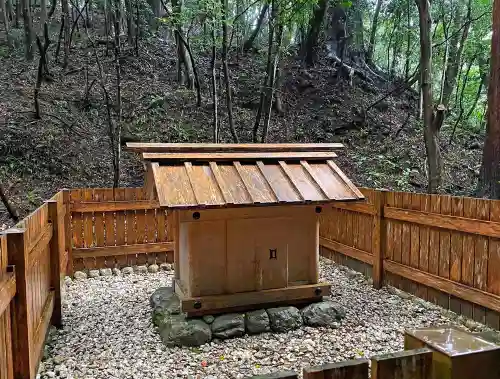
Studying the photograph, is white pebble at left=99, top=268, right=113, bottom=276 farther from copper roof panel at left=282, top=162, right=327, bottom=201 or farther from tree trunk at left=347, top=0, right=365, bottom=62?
tree trunk at left=347, top=0, right=365, bottom=62

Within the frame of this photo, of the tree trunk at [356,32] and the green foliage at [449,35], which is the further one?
the tree trunk at [356,32]

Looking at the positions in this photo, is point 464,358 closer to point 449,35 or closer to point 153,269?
point 153,269

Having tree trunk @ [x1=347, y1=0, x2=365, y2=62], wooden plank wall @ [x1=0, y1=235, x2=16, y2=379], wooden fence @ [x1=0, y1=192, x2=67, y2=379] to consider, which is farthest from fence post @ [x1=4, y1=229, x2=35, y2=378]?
tree trunk @ [x1=347, y1=0, x2=365, y2=62]

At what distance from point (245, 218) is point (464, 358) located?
3783 millimetres

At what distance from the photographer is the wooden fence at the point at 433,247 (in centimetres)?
464

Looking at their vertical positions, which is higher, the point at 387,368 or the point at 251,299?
the point at 387,368

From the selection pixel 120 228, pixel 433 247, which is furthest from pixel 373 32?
pixel 120 228

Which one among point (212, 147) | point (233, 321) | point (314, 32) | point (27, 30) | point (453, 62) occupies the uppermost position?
point (314, 32)

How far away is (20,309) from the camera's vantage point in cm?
318

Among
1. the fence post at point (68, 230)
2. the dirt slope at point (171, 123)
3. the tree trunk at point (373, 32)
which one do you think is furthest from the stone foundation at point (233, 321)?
the tree trunk at point (373, 32)

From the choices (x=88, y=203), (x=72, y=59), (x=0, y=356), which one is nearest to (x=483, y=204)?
(x=0, y=356)

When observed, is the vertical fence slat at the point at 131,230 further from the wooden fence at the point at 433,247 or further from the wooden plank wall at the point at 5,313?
the wooden plank wall at the point at 5,313

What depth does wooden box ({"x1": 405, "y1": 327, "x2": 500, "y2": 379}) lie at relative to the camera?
126 centimetres

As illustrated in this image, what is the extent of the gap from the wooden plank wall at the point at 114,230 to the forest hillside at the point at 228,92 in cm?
205
